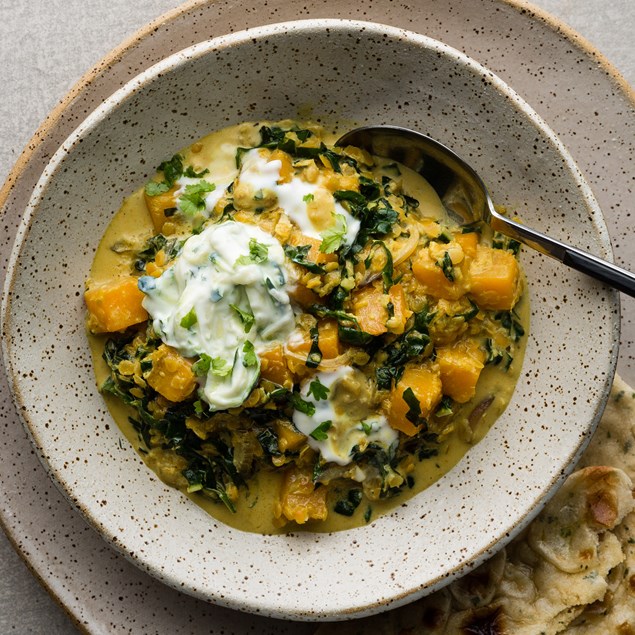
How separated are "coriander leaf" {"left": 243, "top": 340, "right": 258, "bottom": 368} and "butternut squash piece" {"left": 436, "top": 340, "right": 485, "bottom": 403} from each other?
41.9 inches

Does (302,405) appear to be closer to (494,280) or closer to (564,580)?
(494,280)

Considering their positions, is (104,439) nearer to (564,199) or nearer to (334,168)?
(334,168)

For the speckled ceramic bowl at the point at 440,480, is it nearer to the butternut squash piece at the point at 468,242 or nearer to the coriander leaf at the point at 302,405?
the butternut squash piece at the point at 468,242

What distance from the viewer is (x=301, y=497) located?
451 cm

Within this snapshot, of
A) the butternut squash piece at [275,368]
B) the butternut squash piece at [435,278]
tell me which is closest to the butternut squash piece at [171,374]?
the butternut squash piece at [275,368]

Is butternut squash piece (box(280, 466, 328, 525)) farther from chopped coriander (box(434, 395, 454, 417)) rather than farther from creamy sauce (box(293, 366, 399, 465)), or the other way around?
chopped coriander (box(434, 395, 454, 417))

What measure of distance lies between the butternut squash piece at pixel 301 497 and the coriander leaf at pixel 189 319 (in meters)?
1.08

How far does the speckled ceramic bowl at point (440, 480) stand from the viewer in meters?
4.37

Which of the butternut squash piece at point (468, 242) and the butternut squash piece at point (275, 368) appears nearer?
the butternut squash piece at point (275, 368)

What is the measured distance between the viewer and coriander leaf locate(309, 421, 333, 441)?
4.27 metres

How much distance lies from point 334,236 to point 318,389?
33.1 inches

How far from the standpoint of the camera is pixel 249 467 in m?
4.53

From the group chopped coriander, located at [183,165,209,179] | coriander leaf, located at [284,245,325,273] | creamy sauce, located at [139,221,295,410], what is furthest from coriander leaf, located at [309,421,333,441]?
chopped coriander, located at [183,165,209,179]

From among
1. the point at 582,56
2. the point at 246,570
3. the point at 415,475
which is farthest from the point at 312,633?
the point at 582,56
